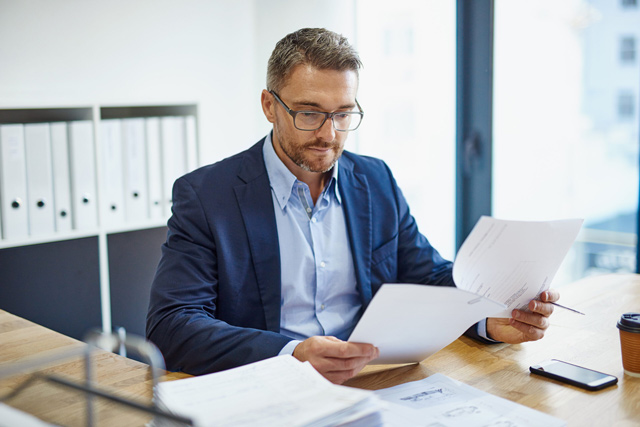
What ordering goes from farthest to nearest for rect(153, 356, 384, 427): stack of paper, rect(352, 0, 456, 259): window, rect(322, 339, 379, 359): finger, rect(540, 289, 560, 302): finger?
rect(352, 0, 456, 259): window, rect(540, 289, 560, 302): finger, rect(322, 339, 379, 359): finger, rect(153, 356, 384, 427): stack of paper

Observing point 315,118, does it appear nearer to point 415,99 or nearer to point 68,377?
point 68,377

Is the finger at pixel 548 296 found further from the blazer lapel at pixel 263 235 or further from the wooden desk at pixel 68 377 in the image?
the wooden desk at pixel 68 377

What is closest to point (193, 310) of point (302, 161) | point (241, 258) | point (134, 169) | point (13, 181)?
point (241, 258)

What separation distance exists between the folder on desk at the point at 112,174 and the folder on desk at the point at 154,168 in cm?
11

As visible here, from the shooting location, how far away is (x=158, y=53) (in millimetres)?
2996

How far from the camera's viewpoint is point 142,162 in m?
2.56

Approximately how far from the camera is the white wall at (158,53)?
258 cm

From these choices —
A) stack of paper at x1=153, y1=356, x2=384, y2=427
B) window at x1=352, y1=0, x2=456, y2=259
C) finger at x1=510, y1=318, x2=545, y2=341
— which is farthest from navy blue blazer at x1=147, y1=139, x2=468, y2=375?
window at x1=352, y1=0, x2=456, y2=259

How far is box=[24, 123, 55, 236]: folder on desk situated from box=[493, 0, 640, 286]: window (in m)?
2.11

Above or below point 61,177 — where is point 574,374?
below

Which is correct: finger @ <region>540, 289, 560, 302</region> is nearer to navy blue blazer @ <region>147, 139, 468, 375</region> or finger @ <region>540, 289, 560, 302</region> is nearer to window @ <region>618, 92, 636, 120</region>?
navy blue blazer @ <region>147, 139, 468, 375</region>

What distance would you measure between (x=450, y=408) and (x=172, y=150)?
1.90 metres

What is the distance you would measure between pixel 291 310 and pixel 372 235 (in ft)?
0.99

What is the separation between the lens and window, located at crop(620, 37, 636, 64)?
107 inches
